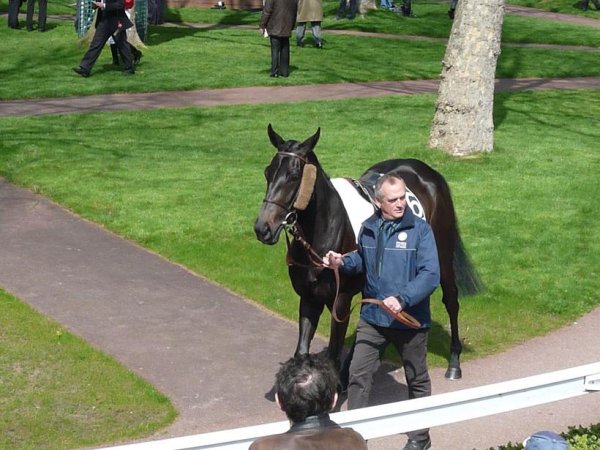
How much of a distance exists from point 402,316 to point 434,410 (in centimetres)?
134

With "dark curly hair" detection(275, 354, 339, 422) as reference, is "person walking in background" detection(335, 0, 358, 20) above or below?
below

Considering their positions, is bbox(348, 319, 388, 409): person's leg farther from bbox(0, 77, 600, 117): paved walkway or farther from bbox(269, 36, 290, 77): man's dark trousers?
bbox(269, 36, 290, 77): man's dark trousers

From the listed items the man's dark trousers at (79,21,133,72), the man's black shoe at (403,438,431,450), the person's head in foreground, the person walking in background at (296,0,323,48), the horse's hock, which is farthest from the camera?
the horse's hock

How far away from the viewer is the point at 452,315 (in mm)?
8297

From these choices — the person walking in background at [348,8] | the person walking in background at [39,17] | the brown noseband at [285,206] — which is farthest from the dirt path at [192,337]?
the person walking in background at [348,8]

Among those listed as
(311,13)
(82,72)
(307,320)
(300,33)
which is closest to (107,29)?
(82,72)

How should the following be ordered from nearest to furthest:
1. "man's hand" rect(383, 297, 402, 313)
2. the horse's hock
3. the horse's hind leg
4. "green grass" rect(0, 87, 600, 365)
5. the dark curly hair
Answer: the dark curly hair, "man's hand" rect(383, 297, 402, 313), the horse's hind leg, "green grass" rect(0, 87, 600, 365), the horse's hock

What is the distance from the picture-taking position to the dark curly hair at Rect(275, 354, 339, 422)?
439 cm

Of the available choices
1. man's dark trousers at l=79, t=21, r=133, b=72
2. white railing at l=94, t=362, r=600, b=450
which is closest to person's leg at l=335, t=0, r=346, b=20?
man's dark trousers at l=79, t=21, r=133, b=72

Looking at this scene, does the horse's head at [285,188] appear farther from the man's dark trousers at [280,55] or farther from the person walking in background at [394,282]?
the man's dark trousers at [280,55]

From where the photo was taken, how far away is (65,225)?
1183cm

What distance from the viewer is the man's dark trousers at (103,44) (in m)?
20.2

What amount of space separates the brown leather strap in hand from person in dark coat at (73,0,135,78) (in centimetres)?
1478

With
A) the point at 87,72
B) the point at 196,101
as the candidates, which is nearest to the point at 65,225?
the point at 196,101
